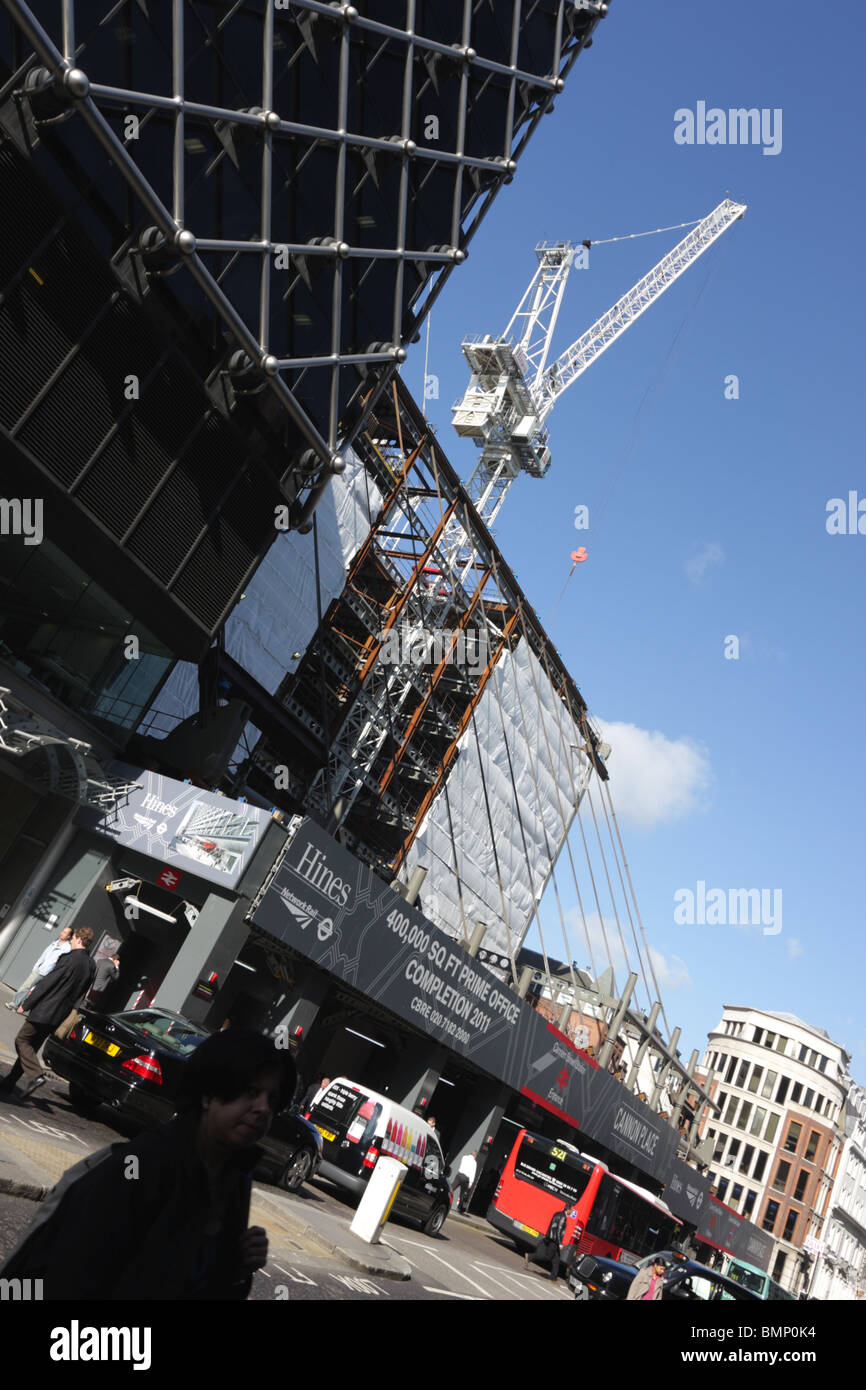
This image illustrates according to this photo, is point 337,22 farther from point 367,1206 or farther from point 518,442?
point 518,442

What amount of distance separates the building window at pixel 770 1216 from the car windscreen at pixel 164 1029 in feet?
290

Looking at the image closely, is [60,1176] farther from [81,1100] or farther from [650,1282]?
[650,1282]

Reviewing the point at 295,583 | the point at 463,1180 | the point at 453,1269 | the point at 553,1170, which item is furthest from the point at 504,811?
the point at 453,1269

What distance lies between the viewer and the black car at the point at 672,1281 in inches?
543

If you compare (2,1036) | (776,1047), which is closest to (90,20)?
(2,1036)

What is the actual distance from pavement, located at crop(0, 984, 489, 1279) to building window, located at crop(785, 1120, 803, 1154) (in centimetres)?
8682

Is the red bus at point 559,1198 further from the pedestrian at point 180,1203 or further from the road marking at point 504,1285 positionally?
the pedestrian at point 180,1203

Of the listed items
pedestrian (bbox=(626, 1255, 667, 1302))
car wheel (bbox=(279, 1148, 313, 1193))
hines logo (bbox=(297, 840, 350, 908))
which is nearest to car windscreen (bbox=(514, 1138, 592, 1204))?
hines logo (bbox=(297, 840, 350, 908))

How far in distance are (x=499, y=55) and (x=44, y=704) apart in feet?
61.0

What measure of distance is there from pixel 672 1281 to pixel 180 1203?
1325 cm

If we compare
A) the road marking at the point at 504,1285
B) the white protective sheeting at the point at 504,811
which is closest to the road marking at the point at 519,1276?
the road marking at the point at 504,1285

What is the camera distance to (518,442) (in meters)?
58.7

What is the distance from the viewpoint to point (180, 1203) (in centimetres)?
295

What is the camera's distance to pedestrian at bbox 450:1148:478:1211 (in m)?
29.1
